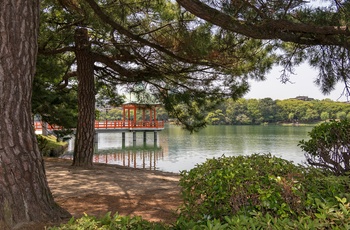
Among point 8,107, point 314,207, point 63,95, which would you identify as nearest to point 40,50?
point 63,95

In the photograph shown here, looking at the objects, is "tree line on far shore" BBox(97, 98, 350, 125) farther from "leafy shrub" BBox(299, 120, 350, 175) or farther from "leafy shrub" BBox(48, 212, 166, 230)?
"leafy shrub" BBox(48, 212, 166, 230)

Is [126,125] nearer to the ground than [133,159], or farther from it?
farther from it

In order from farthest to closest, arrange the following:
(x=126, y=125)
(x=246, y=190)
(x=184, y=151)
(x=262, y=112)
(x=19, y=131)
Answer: (x=262, y=112), (x=126, y=125), (x=184, y=151), (x=19, y=131), (x=246, y=190)

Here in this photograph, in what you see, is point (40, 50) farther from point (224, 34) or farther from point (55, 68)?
point (224, 34)

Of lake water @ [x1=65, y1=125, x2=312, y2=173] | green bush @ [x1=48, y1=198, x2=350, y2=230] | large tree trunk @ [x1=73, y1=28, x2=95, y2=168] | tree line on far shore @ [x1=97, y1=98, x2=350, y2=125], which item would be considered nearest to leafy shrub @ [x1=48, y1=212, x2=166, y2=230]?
green bush @ [x1=48, y1=198, x2=350, y2=230]

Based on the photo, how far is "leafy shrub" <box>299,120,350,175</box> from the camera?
3.00 metres

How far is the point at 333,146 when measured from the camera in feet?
10.0

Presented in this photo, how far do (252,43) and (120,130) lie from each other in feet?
57.9

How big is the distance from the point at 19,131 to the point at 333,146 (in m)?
2.62

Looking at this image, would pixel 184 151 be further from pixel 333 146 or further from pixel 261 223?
pixel 261 223

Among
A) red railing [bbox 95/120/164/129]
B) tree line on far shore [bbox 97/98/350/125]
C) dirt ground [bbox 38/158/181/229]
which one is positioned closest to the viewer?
dirt ground [bbox 38/158/181/229]

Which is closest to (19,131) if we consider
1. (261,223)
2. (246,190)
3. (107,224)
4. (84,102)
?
(107,224)

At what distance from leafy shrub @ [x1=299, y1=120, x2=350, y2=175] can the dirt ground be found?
4.68 feet

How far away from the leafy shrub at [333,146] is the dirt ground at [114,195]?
1427 mm
